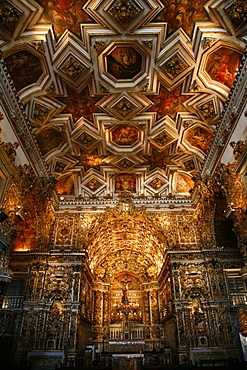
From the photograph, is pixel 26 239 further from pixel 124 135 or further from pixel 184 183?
pixel 184 183

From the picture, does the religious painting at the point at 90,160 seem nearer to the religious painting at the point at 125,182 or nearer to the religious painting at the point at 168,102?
the religious painting at the point at 125,182

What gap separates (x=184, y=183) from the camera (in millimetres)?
19578

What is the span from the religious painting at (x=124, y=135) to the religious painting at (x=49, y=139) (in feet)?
10.00

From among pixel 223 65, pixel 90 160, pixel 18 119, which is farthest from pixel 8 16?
pixel 90 160

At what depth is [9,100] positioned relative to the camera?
11242 mm

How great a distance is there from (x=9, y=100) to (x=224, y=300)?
14.6 meters

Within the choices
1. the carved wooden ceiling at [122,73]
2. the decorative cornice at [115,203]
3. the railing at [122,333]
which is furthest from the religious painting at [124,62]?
the railing at [122,333]

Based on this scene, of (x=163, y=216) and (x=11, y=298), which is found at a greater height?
(x=163, y=216)

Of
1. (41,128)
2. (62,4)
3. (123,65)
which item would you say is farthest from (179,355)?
(62,4)

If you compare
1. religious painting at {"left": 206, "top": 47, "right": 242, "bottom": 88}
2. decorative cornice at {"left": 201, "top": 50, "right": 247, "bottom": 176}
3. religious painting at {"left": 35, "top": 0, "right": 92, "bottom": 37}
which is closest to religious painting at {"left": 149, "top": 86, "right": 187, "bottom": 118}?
religious painting at {"left": 206, "top": 47, "right": 242, "bottom": 88}

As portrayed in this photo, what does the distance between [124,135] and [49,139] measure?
170 inches

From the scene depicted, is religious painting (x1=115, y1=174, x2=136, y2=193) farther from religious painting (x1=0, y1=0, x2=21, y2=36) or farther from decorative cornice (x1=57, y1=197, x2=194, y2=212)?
religious painting (x1=0, y1=0, x2=21, y2=36)

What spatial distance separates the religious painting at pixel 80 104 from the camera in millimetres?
13782

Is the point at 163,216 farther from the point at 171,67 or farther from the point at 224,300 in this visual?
the point at 171,67
